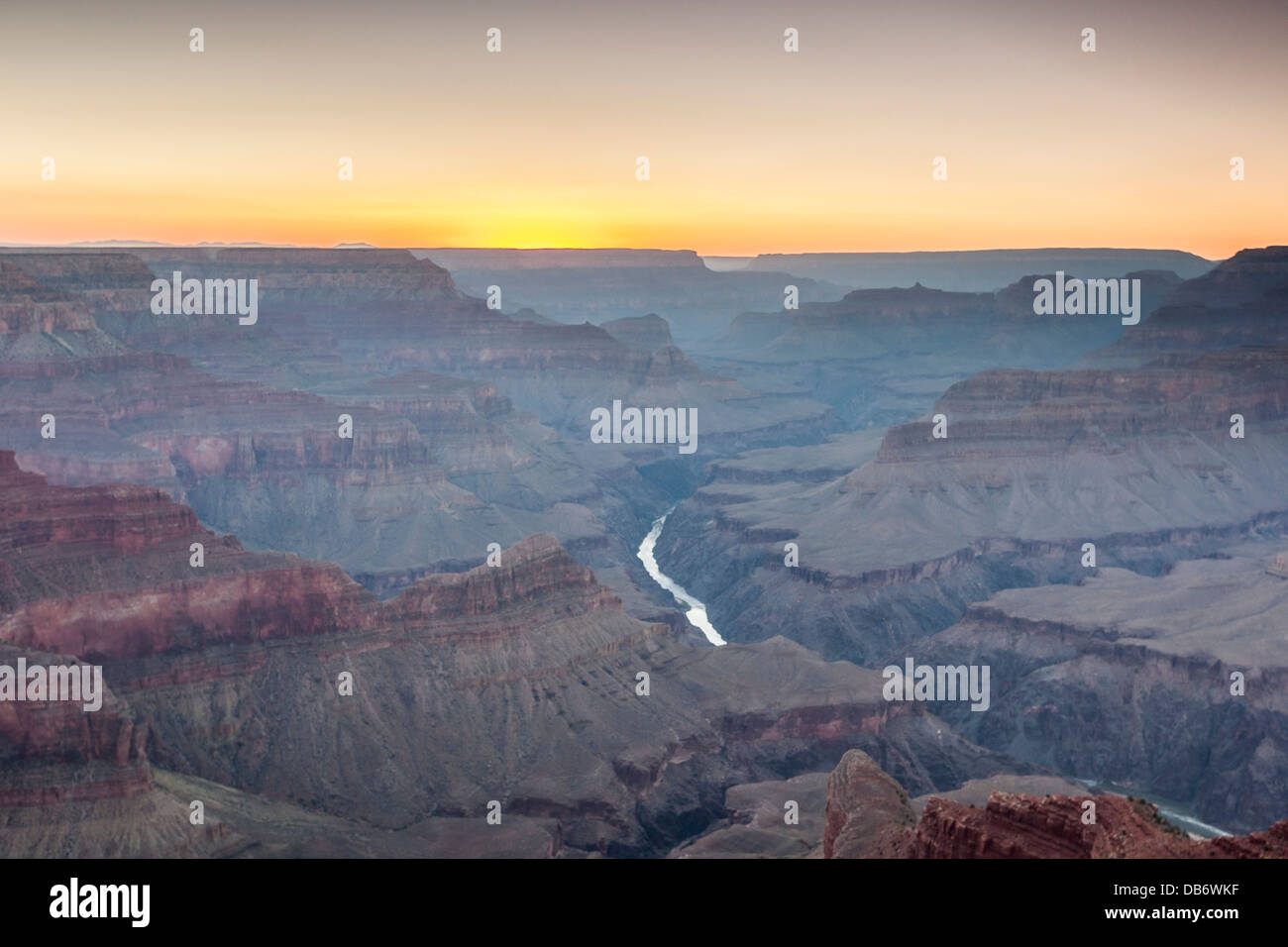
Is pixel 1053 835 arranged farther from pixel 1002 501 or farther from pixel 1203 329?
pixel 1203 329

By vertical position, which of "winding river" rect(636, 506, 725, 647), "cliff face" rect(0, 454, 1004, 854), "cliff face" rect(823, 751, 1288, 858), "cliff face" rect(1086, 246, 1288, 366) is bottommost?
"winding river" rect(636, 506, 725, 647)

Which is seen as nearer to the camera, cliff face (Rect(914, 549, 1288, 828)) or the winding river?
cliff face (Rect(914, 549, 1288, 828))

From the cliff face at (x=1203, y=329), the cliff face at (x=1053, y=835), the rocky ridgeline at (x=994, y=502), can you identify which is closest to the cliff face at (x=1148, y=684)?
the rocky ridgeline at (x=994, y=502)

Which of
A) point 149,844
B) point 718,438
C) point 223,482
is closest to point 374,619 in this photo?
point 149,844

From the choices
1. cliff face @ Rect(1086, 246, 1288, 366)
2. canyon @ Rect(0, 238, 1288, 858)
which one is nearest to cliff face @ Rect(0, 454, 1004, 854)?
canyon @ Rect(0, 238, 1288, 858)

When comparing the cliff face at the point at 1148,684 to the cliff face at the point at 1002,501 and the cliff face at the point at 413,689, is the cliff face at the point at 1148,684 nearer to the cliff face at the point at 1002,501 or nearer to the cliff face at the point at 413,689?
the cliff face at the point at 413,689

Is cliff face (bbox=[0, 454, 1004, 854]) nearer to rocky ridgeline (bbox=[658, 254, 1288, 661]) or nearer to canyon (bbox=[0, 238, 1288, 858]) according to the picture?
canyon (bbox=[0, 238, 1288, 858])

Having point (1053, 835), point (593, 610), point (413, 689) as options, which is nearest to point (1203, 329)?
point (593, 610)
